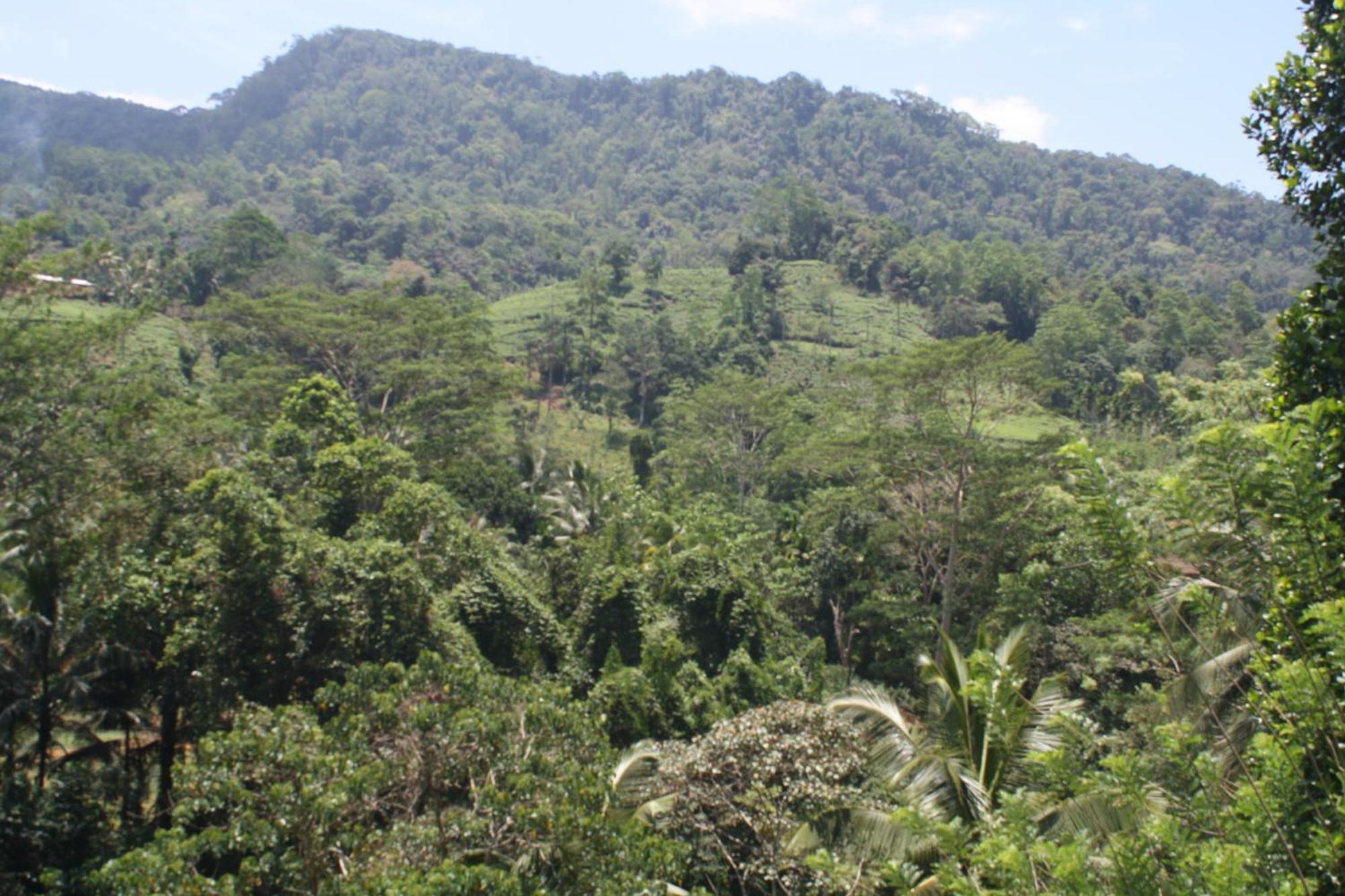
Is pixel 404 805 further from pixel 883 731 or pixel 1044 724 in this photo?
pixel 1044 724

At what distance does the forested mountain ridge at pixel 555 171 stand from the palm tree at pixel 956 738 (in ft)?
211

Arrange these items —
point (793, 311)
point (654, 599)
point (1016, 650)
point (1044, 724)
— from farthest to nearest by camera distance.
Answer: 1. point (793, 311)
2. point (654, 599)
3. point (1016, 650)
4. point (1044, 724)

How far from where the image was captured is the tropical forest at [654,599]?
4305 millimetres

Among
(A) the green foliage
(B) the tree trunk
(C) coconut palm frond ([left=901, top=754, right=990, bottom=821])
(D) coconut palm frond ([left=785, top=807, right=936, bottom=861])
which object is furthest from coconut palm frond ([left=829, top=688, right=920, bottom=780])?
(B) the tree trunk

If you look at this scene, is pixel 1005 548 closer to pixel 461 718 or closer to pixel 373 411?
pixel 461 718

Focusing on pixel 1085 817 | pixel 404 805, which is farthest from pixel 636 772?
pixel 1085 817

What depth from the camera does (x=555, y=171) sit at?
13338 cm

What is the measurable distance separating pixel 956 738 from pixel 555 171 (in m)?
133

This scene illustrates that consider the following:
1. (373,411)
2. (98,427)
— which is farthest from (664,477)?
(98,427)

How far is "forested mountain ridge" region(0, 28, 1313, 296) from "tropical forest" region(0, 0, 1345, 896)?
4363cm

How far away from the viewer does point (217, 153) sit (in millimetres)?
124562

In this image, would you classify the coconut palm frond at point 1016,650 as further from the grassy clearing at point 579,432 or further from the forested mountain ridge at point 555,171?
the forested mountain ridge at point 555,171

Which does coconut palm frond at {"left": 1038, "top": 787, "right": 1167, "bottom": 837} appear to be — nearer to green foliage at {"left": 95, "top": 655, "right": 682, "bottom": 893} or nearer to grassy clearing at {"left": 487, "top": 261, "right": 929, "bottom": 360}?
green foliage at {"left": 95, "top": 655, "right": 682, "bottom": 893}

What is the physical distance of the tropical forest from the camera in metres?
4.30
